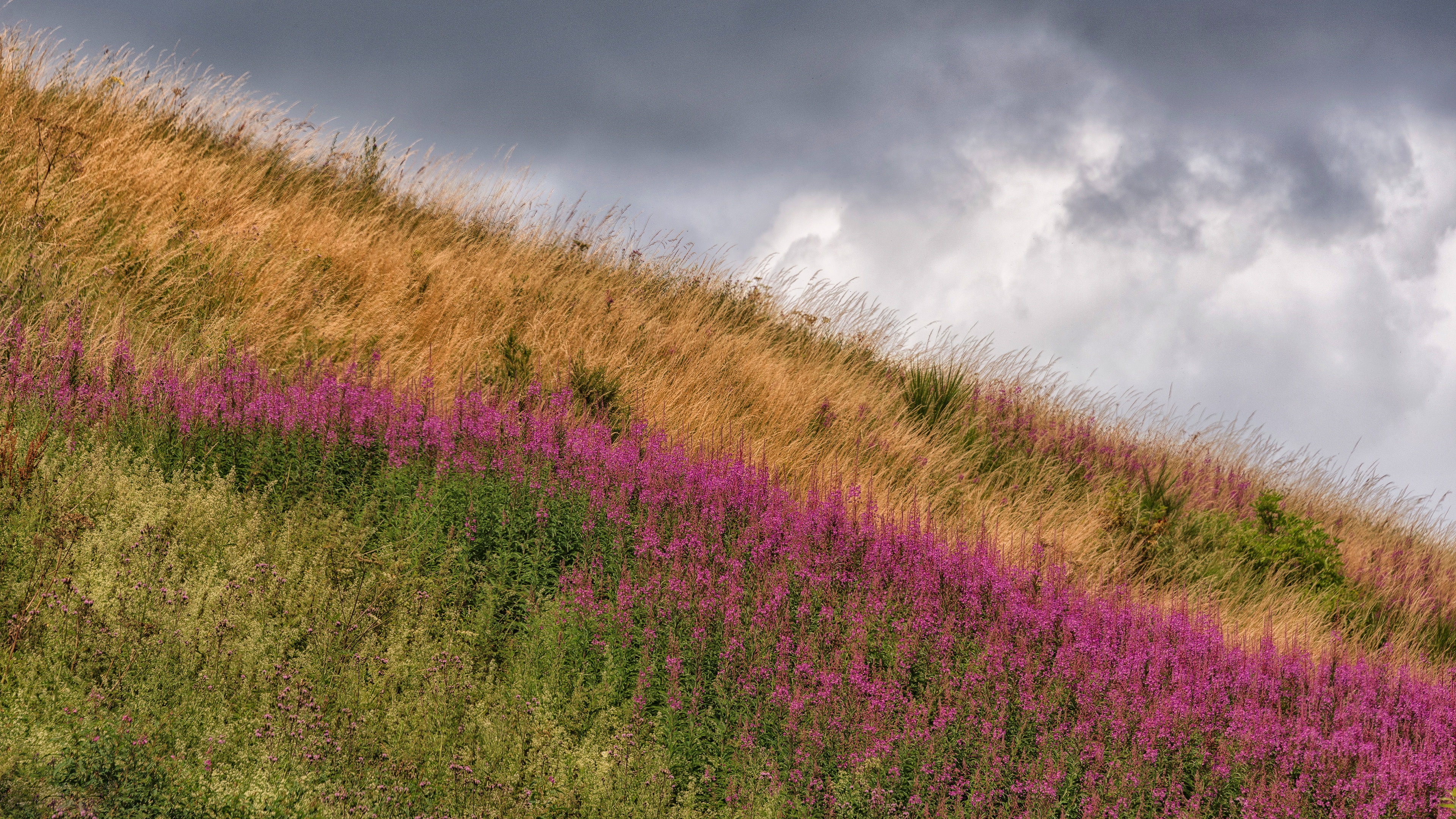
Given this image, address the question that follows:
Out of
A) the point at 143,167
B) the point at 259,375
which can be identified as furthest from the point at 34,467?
the point at 143,167

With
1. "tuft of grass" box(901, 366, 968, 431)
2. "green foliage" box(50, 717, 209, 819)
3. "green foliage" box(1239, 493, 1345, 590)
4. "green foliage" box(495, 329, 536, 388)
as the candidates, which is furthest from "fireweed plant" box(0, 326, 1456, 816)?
"tuft of grass" box(901, 366, 968, 431)

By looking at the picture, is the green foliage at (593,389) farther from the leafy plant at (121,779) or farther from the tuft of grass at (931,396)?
the leafy plant at (121,779)

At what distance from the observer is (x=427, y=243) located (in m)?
11.3

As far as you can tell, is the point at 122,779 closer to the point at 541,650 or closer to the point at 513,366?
the point at 541,650

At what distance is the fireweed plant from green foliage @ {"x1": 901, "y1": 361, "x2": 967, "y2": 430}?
4.95 m

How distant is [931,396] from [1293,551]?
4.25 metres

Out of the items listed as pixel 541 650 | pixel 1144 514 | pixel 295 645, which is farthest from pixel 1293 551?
pixel 295 645

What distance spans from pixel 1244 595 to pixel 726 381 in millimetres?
5813

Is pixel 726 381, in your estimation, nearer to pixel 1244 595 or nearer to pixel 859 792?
pixel 1244 595

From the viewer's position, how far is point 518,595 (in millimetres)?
4688

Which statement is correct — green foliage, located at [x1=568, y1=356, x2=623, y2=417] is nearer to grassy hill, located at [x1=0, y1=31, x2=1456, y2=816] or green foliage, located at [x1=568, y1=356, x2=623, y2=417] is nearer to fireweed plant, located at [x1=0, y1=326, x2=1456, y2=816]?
grassy hill, located at [x1=0, y1=31, x2=1456, y2=816]

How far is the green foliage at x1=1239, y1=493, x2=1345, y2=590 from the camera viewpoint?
984 cm

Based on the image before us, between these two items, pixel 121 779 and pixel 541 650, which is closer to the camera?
pixel 121 779

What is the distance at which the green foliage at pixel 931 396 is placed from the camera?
10.9 metres
